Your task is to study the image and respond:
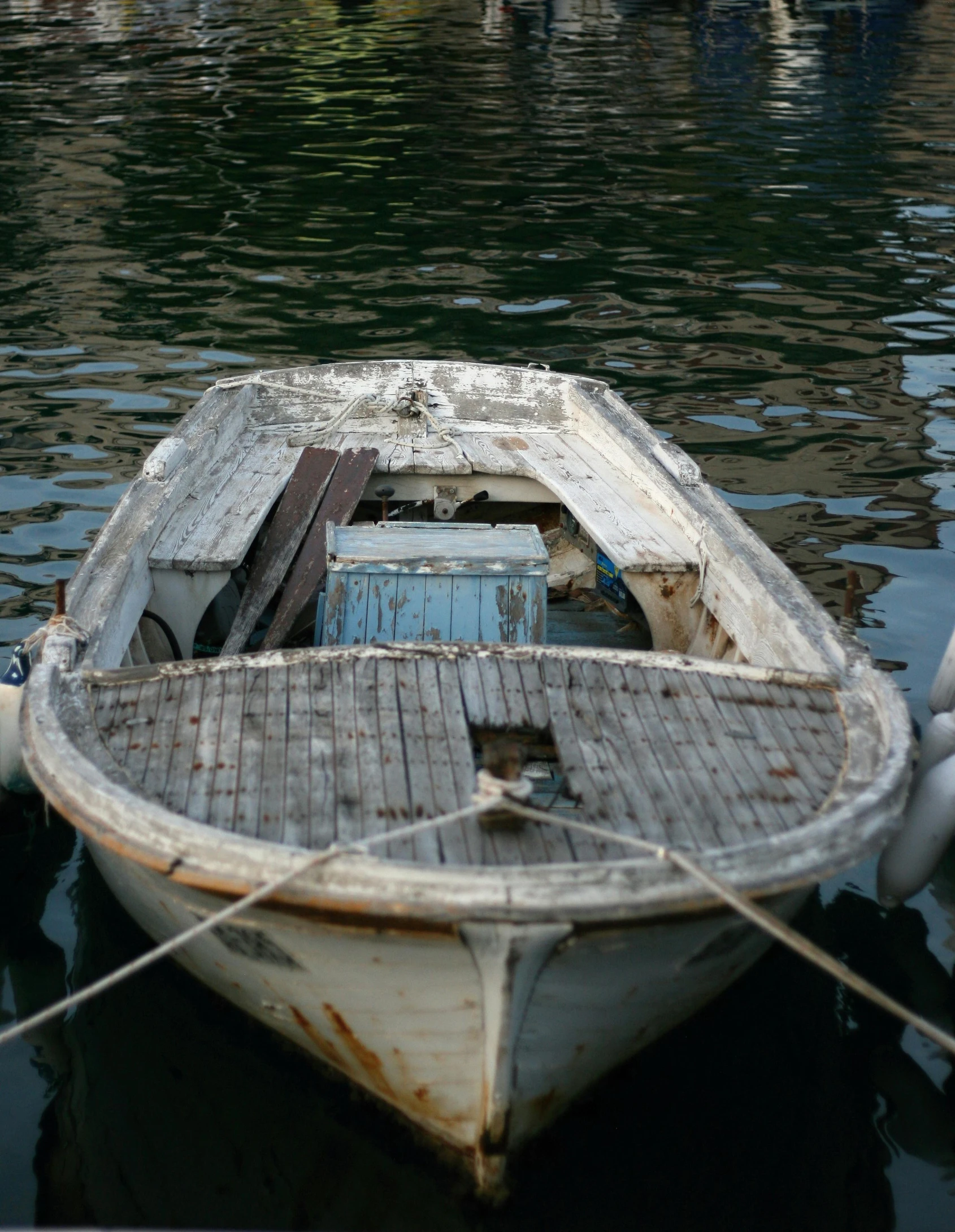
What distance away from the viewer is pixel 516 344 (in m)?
12.2

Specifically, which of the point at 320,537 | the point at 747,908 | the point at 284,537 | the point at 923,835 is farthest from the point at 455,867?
the point at 284,537

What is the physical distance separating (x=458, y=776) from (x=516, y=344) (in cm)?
914

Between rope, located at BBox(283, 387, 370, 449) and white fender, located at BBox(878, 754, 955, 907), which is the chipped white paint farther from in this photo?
white fender, located at BBox(878, 754, 955, 907)

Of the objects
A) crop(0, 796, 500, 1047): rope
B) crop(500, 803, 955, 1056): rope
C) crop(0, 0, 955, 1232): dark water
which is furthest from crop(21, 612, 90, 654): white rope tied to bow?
crop(500, 803, 955, 1056): rope

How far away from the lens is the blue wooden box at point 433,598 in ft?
16.5

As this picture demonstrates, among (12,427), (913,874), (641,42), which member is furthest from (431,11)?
(913,874)

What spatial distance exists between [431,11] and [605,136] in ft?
62.8

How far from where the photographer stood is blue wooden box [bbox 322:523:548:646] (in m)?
5.04

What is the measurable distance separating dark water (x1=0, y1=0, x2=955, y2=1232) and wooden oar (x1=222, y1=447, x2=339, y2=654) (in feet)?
4.32

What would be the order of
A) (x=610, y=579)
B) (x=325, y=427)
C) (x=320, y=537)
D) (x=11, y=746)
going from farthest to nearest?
1. (x=325, y=427)
2. (x=610, y=579)
3. (x=320, y=537)
4. (x=11, y=746)

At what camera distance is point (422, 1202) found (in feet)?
12.5

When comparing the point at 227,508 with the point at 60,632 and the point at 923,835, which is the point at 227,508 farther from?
A: the point at 923,835

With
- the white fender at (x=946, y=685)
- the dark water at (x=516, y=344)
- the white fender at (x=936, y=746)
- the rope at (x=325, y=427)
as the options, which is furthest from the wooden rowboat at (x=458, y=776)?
the rope at (x=325, y=427)

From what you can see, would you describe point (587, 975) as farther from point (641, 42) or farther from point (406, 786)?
point (641, 42)
